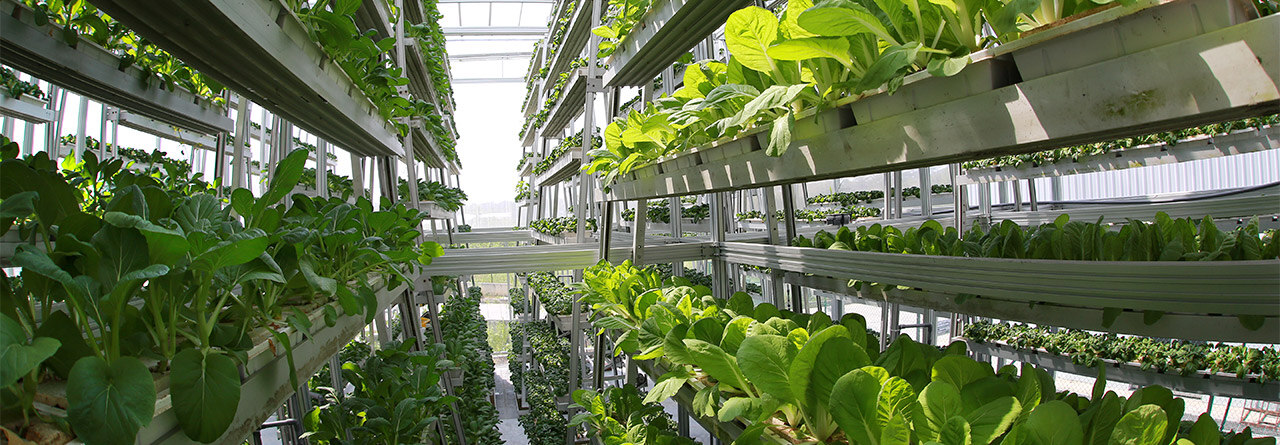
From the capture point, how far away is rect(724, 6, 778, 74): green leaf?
890 mm

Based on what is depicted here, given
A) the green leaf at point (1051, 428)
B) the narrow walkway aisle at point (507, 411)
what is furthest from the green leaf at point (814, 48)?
the narrow walkway aisle at point (507, 411)

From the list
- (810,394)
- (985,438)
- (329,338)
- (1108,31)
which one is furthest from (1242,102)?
(329,338)

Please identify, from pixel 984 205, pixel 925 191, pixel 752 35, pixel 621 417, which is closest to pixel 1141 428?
pixel 752 35

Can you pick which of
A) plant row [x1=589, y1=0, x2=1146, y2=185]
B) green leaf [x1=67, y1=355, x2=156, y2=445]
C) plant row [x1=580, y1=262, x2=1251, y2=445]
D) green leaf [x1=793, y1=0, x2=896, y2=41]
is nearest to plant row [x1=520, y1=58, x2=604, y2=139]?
plant row [x1=589, y1=0, x2=1146, y2=185]

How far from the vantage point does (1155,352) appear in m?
2.99

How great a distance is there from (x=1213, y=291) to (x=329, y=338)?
1.60 m

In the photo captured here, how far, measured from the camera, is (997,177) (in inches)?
150

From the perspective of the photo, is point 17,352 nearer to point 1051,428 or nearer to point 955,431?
point 955,431

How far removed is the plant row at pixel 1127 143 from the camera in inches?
106

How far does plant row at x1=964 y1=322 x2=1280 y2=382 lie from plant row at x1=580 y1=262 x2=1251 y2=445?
6.83 ft

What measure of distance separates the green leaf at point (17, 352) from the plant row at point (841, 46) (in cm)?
76

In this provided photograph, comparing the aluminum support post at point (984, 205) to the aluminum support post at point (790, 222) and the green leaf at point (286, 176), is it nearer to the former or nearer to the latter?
the aluminum support post at point (790, 222)

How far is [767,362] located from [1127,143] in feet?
11.3

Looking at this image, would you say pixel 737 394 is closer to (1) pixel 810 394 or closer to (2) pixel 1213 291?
(1) pixel 810 394
